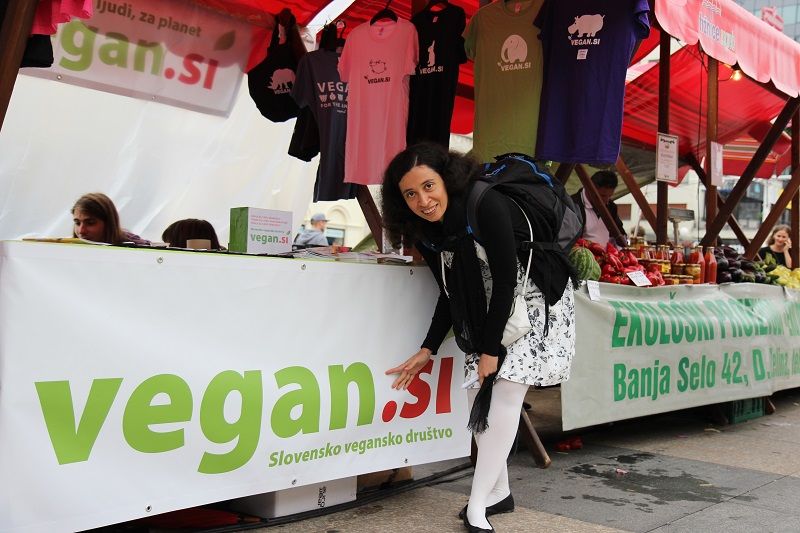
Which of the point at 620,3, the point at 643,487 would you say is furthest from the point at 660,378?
the point at 620,3

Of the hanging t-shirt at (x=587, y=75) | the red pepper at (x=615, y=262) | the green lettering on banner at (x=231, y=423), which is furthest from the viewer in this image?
the red pepper at (x=615, y=262)

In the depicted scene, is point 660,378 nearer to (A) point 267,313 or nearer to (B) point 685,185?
(A) point 267,313

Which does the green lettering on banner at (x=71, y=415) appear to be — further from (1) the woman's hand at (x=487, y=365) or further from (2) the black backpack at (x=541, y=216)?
(2) the black backpack at (x=541, y=216)

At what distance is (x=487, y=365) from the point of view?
3.51 m

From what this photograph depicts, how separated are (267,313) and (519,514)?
166 centimetres

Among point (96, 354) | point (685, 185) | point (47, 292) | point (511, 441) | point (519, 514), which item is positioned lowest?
point (519, 514)

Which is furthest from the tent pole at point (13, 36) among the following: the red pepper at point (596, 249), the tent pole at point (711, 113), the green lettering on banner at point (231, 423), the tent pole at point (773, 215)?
the tent pole at point (773, 215)

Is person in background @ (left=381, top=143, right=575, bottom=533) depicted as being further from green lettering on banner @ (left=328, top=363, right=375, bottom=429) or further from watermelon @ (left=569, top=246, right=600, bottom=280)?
watermelon @ (left=569, top=246, right=600, bottom=280)

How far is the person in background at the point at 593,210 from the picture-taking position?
23.3ft

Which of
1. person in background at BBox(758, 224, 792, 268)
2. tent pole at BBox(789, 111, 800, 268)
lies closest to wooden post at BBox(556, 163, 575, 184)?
tent pole at BBox(789, 111, 800, 268)

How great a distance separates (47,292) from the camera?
277 centimetres

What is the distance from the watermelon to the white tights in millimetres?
1670

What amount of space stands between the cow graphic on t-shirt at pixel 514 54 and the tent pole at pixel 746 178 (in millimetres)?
3167

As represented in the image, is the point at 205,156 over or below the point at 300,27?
below
